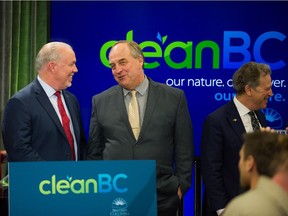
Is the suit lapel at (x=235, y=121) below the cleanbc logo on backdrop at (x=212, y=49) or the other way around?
below

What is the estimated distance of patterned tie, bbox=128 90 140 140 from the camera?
4059 millimetres

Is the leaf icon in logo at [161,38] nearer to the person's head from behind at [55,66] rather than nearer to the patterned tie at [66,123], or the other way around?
the person's head from behind at [55,66]

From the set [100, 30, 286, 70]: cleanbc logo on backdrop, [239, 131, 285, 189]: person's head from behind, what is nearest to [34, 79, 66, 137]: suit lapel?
[239, 131, 285, 189]: person's head from behind

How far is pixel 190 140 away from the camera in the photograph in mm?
4090

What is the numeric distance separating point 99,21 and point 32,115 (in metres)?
2.48

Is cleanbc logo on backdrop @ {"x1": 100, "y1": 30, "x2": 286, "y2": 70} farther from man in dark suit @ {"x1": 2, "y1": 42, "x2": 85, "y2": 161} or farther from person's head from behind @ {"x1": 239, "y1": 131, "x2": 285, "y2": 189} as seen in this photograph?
person's head from behind @ {"x1": 239, "y1": 131, "x2": 285, "y2": 189}

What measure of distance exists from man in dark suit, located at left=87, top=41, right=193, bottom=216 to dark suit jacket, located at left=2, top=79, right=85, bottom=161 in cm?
29

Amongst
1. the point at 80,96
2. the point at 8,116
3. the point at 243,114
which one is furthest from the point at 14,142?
the point at 80,96

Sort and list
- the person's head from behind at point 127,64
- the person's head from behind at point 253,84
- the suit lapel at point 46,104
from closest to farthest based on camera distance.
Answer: the suit lapel at point 46,104 → the person's head from behind at point 127,64 → the person's head from behind at point 253,84

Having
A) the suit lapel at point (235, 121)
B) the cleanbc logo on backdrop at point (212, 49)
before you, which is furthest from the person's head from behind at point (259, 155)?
the cleanbc logo on backdrop at point (212, 49)

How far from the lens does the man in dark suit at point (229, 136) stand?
4137 millimetres

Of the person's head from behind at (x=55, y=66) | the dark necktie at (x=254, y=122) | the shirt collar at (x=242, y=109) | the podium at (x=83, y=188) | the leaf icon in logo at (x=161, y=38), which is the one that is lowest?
the podium at (x=83, y=188)

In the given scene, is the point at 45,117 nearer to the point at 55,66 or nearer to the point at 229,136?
the point at 55,66

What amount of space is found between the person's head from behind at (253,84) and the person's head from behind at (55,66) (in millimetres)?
1176
